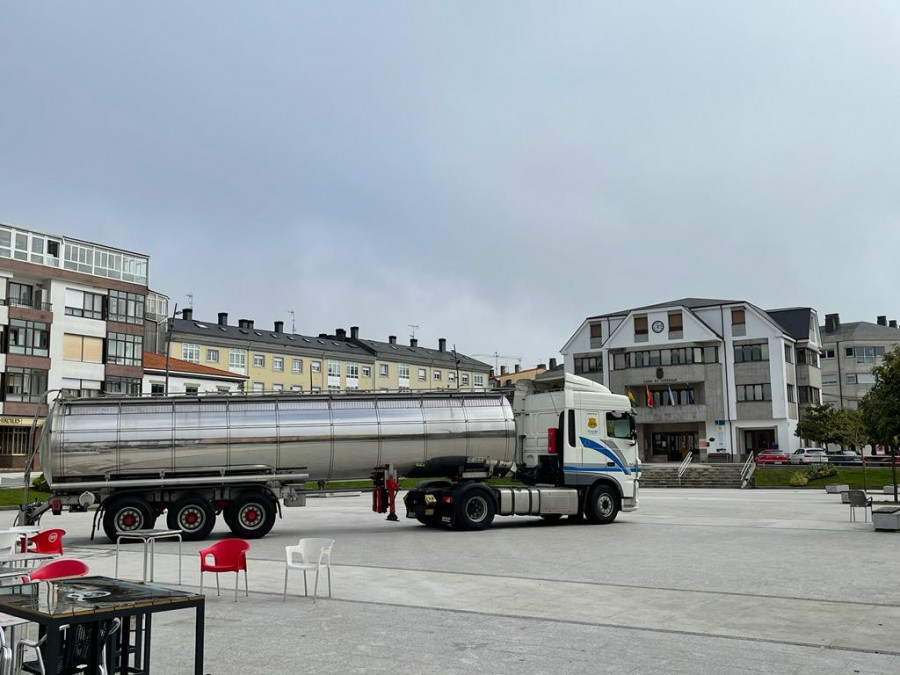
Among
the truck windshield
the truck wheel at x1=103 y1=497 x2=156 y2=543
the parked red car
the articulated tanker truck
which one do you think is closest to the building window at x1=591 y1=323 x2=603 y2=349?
the parked red car

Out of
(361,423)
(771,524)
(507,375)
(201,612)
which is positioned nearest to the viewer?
(201,612)

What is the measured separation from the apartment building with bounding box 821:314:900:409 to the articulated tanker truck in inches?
3400

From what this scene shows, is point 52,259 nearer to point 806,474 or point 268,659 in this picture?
point 806,474

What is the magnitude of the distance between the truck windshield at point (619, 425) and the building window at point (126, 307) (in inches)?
1953

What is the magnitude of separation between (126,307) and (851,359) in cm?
8129

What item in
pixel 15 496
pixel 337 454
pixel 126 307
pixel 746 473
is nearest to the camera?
pixel 337 454

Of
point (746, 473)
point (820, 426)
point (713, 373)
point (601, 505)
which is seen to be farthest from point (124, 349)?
point (820, 426)

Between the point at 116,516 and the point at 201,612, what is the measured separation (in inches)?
570

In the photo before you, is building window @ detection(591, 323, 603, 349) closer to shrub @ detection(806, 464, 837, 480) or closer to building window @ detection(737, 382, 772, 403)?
building window @ detection(737, 382, 772, 403)

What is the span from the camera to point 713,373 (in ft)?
230

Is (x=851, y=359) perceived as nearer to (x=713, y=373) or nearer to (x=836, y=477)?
(x=713, y=373)

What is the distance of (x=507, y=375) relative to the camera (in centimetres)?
12825

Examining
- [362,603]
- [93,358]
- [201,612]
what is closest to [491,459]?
[362,603]

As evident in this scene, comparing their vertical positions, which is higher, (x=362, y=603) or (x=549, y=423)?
(x=549, y=423)
